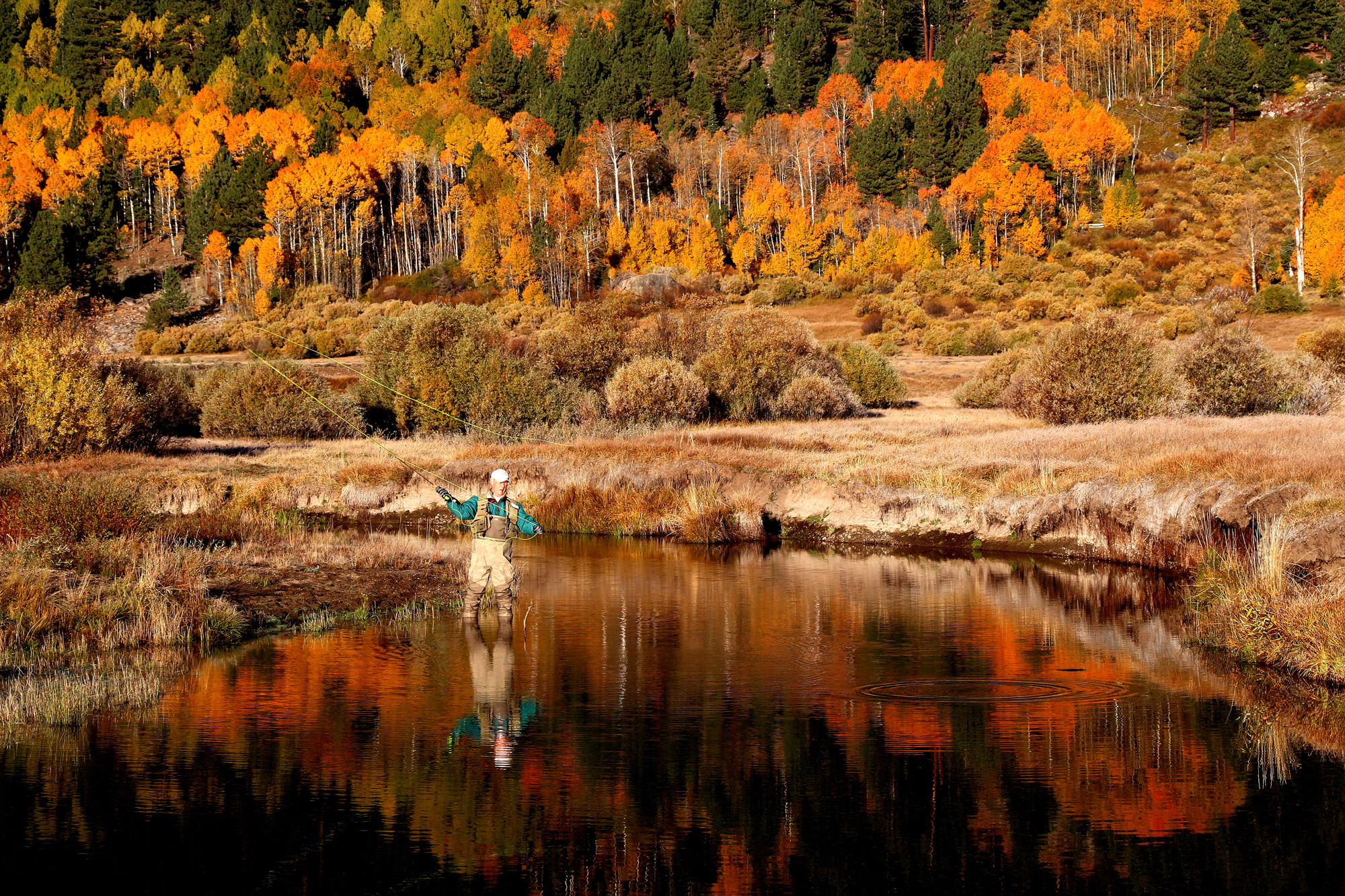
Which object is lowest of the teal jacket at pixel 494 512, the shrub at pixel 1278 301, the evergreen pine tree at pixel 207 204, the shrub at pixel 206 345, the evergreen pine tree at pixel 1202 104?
the teal jacket at pixel 494 512

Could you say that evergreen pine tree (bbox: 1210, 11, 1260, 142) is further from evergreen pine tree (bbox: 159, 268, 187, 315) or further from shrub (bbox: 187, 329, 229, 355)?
evergreen pine tree (bbox: 159, 268, 187, 315)

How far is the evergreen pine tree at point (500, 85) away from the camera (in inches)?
5851

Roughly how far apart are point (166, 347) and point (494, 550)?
79947mm

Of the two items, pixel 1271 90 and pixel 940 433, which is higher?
pixel 1271 90

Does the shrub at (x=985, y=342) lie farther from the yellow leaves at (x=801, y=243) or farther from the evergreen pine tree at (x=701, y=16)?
the evergreen pine tree at (x=701, y=16)

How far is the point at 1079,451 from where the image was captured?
2905cm

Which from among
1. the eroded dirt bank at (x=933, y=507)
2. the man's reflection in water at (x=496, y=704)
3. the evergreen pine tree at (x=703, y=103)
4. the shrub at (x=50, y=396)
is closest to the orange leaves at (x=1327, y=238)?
the eroded dirt bank at (x=933, y=507)

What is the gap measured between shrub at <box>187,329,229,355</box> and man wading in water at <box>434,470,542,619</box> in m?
75.1

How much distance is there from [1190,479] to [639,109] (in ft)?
419

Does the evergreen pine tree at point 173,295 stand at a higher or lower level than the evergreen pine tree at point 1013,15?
lower

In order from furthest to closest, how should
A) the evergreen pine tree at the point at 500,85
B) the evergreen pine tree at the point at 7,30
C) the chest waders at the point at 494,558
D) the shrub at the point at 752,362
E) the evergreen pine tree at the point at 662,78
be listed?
the evergreen pine tree at the point at 7,30
the evergreen pine tree at the point at 662,78
the evergreen pine tree at the point at 500,85
the shrub at the point at 752,362
the chest waders at the point at 494,558

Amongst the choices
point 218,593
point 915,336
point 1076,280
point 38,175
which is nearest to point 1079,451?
point 218,593

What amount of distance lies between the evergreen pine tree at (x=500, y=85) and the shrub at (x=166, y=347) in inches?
2666

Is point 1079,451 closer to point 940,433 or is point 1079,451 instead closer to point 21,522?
point 940,433
